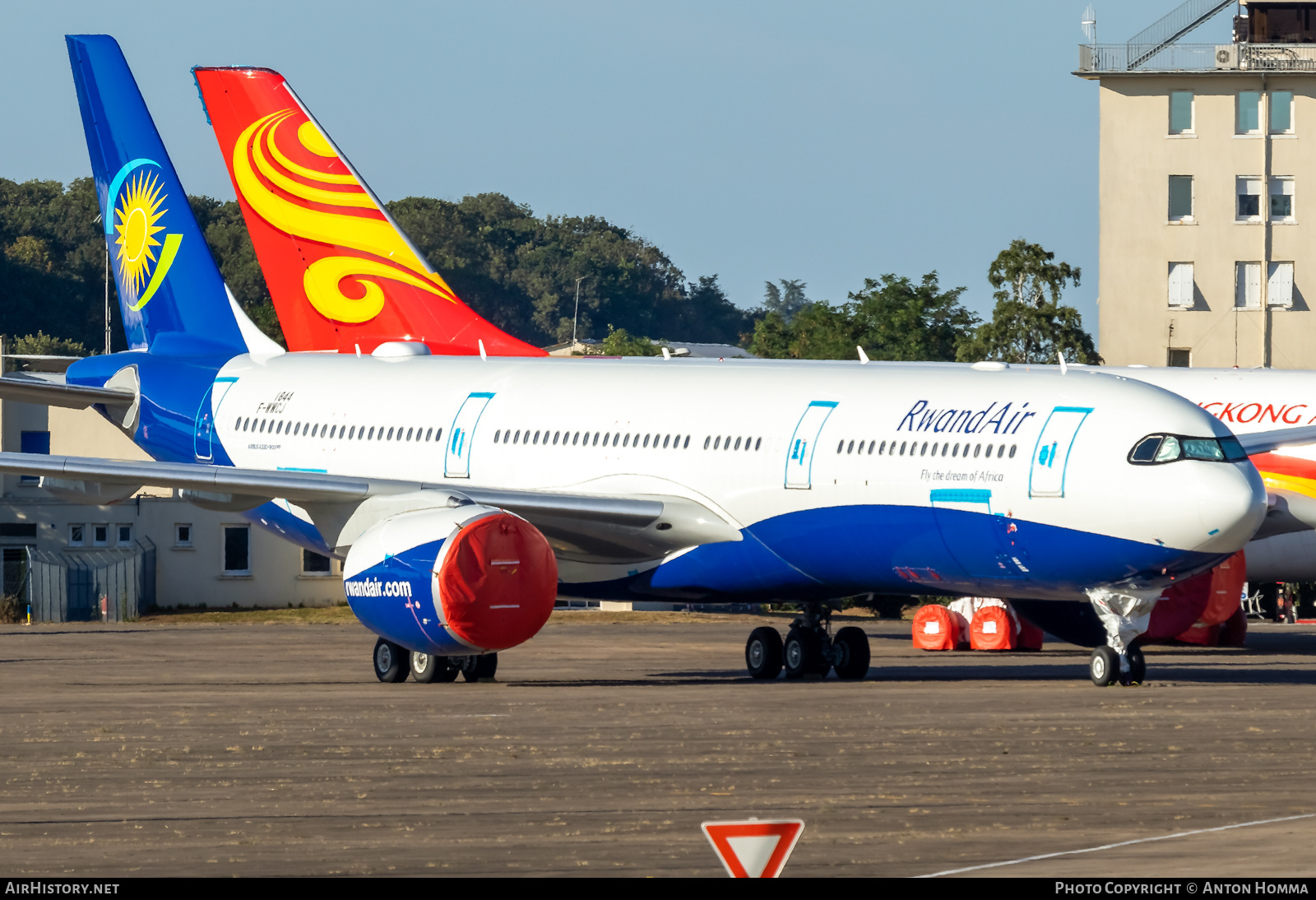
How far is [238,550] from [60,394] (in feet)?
62.3

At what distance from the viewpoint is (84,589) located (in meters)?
49.1

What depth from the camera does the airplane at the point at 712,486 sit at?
23812 mm

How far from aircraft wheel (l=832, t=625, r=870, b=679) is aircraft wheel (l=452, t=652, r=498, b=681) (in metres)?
4.55

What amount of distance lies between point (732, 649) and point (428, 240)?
117m

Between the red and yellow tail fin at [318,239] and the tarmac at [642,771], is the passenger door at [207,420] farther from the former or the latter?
the red and yellow tail fin at [318,239]

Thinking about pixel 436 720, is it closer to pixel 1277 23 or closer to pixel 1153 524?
pixel 1153 524

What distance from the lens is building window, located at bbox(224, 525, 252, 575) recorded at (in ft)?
168

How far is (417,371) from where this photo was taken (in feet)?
104

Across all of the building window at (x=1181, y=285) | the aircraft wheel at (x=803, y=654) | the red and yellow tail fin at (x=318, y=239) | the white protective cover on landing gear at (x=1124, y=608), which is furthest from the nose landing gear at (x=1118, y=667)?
the building window at (x=1181, y=285)

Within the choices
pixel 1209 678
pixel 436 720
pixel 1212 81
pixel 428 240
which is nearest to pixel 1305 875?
pixel 436 720

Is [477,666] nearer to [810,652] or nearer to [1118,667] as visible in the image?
[810,652]

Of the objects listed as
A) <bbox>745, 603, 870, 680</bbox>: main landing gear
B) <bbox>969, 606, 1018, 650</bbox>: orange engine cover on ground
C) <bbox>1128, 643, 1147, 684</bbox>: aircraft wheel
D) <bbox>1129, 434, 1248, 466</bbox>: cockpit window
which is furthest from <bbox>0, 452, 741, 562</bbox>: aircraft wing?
<bbox>969, 606, 1018, 650</bbox>: orange engine cover on ground

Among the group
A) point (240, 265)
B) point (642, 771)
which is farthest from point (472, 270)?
point (642, 771)

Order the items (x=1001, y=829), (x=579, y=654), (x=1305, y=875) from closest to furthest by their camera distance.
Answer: (x=1305, y=875) < (x=1001, y=829) < (x=579, y=654)
